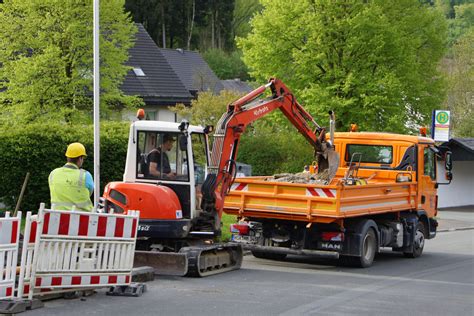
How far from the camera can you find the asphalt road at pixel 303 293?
36.6 feet

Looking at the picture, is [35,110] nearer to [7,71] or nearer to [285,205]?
[7,71]

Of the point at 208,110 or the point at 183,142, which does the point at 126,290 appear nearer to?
the point at 183,142

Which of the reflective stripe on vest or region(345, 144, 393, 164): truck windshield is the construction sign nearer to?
region(345, 144, 393, 164): truck windshield

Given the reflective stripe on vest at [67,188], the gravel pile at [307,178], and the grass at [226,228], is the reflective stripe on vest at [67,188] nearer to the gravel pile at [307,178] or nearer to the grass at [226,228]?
the gravel pile at [307,178]

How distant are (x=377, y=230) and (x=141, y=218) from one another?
5.26 m

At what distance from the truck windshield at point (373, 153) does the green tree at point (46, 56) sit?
509 inches

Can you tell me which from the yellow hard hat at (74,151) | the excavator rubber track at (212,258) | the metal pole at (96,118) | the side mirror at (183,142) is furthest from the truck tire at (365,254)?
the yellow hard hat at (74,151)

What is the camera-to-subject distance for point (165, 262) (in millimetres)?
13922

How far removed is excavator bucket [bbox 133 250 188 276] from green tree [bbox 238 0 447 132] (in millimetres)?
20403

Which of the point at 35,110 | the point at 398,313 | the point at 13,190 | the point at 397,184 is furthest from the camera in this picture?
the point at 35,110

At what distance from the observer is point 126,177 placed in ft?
48.7

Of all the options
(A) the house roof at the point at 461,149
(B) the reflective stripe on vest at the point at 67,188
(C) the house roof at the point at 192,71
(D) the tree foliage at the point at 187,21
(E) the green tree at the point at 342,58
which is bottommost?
(B) the reflective stripe on vest at the point at 67,188

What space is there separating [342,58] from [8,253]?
25640mm

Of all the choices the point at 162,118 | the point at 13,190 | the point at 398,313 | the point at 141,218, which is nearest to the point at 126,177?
the point at 141,218
